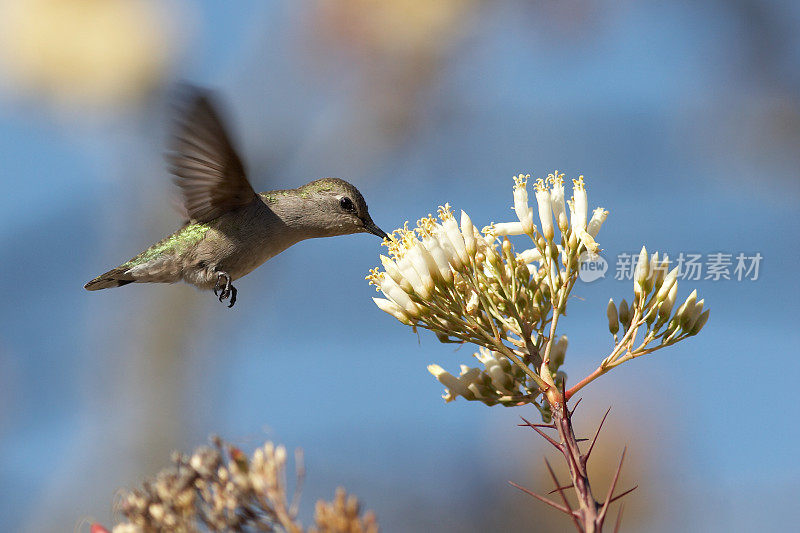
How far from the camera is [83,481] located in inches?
375

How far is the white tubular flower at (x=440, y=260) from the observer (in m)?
3.28

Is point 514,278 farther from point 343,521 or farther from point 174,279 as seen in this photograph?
point 174,279

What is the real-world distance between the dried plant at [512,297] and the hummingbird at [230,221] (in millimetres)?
1907

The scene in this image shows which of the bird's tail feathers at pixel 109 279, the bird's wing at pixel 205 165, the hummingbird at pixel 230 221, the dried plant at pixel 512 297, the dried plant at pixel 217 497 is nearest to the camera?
the dried plant at pixel 217 497

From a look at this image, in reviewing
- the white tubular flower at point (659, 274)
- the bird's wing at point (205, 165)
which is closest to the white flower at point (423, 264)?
the white tubular flower at point (659, 274)

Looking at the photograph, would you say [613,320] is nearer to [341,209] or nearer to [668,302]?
[668,302]

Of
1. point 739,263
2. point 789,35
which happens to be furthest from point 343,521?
point 789,35

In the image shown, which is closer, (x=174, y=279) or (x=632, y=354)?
(x=632, y=354)

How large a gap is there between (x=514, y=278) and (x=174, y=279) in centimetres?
332

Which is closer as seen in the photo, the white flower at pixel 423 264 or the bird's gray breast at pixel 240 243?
the white flower at pixel 423 264

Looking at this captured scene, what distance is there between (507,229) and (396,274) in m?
0.50

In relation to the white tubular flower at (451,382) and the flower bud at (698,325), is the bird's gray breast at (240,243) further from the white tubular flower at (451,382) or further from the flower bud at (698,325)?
the flower bud at (698,325)

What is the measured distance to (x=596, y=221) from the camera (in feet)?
11.5

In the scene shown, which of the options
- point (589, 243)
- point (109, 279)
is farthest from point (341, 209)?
point (589, 243)
